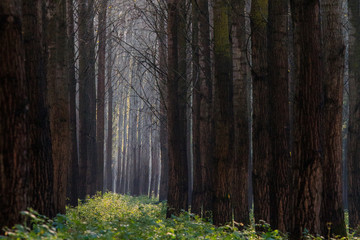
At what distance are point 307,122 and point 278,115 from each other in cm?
190

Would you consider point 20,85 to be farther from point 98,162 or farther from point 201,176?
point 98,162

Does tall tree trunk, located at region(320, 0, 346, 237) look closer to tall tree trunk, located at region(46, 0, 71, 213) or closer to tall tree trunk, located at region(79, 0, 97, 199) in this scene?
tall tree trunk, located at region(46, 0, 71, 213)

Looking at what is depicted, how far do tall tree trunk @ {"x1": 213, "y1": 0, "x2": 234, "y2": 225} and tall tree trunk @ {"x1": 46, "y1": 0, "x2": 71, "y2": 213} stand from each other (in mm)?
3345

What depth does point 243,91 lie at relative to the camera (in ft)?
36.0

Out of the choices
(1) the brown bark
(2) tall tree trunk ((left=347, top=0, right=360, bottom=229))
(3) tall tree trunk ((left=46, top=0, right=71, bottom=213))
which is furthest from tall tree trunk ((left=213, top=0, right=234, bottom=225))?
(1) the brown bark

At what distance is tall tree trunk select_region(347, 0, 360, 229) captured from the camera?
505 inches

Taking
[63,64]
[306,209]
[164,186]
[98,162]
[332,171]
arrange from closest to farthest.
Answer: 1. [306,209]
2. [332,171]
3. [63,64]
4. [98,162]
5. [164,186]

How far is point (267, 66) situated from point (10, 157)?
5.94 meters

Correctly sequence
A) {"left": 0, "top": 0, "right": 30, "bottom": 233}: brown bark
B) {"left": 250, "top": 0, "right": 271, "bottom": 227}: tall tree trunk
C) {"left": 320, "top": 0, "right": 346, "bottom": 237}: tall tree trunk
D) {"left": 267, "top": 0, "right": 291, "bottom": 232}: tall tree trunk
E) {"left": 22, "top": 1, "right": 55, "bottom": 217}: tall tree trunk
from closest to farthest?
{"left": 0, "top": 0, "right": 30, "bottom": 233}: brown bark < {"left": 22, "top": 1, "right": 55, "bottom": 217}: tall tree trunk < {"left": 267, "top": 0, "right": 291, "bottom": 232}: tall tree trunk < {"left": 320, "top": 0, "right": 346, "bottom": 237}: tall tree trunk < {"left": 250, "top": 0, "right": 271, "bottom": 227}: tall tree trunk

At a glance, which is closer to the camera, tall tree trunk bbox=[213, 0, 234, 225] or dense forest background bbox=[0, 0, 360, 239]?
dense forest background bbox=[0, 0, 360, 239]

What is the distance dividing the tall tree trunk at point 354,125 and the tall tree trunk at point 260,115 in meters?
3.99

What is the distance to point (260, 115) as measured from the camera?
9805mm

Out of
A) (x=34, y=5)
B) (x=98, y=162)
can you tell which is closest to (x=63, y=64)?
(x=34, y=5)

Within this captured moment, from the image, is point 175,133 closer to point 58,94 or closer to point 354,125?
point 58,94
